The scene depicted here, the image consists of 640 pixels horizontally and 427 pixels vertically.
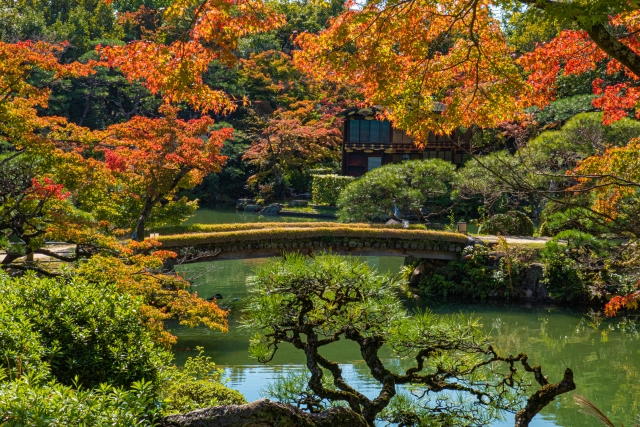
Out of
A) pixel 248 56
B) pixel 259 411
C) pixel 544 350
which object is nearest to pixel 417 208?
pixel 544 350

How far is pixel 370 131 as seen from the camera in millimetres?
31422

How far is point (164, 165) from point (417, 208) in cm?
882

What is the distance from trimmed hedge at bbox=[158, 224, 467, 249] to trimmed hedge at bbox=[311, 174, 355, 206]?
1272cm

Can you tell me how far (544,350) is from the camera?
12180mm

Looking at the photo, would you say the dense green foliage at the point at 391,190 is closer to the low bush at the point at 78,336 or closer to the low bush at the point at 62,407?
the low bush at the point at 78,336

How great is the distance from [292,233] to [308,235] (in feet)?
1.48

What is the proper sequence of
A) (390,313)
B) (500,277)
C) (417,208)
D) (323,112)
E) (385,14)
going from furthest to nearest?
1. (323,112)
2. (417,208)
3. (500,277)
4. (385,14)
5. (390,313)

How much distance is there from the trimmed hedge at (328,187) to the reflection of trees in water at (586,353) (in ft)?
52.4

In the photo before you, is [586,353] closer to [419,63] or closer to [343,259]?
[419,63]

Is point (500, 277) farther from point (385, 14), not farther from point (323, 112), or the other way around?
point (323, 112)

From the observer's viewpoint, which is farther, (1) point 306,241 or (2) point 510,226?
(2) point 510,226

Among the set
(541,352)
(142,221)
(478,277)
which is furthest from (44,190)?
Result: (478,277)

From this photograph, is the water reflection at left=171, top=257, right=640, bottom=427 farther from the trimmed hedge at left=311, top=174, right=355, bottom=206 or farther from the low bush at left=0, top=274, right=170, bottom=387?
the trimmed hedge at left=311, top=174, right=355, bottom=206

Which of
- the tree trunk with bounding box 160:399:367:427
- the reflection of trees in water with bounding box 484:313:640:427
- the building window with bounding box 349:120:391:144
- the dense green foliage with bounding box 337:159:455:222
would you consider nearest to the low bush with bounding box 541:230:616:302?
the reflection of trees in water with bounding box 484:313:640:427
